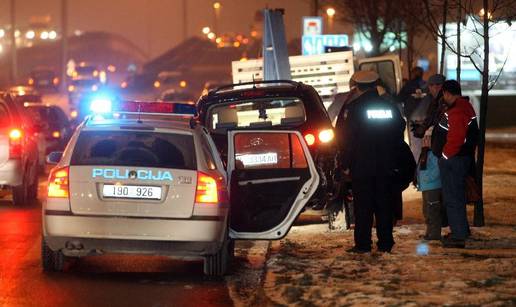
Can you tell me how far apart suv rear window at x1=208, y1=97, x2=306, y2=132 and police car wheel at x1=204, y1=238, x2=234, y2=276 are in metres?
3.47

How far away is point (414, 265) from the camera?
1016 cm

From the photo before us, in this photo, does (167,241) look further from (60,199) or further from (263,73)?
(263,73)

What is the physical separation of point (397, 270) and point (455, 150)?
1.84 meters

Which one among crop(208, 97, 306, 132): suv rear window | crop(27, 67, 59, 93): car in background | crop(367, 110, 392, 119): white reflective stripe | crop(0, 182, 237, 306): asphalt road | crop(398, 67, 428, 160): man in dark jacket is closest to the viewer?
crop(0, 182, 237, 306): asphalt road

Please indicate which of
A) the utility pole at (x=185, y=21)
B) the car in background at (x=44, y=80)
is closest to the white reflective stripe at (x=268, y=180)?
the car in background at (x=44, y=80)

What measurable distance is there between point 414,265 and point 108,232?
2724 millimetres

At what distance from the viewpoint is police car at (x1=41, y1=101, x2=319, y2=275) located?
980cm

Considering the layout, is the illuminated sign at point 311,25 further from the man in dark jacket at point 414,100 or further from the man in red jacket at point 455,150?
the man in red jacket at point 455,150

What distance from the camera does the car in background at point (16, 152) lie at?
55.4ft

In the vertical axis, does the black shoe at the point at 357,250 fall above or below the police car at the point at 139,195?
below

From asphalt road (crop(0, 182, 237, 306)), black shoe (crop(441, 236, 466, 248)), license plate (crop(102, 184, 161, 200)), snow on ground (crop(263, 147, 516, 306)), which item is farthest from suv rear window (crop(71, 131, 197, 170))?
black shoe (crop(441, 236, 466, 248))

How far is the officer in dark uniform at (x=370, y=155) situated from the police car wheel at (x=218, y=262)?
4.75 feet

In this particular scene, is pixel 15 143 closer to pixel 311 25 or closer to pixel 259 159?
pixel 259 159

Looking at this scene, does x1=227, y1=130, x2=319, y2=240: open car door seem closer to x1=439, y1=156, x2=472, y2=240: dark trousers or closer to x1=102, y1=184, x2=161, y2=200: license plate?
x1=102, y1=184, x2=161, y2=200: license plate
